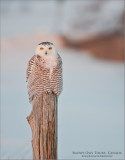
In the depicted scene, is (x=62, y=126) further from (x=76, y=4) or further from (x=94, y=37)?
(x=76, y=4)

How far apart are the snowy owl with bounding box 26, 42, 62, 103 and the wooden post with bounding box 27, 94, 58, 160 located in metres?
0.47

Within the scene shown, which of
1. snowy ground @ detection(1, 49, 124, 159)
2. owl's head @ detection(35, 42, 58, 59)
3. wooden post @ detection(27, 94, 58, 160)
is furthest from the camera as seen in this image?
snowy ground @ detection(1, 49, 124, 159)

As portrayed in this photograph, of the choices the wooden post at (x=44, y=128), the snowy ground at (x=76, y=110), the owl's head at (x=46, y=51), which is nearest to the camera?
the wooden post at (x=44, y=128)

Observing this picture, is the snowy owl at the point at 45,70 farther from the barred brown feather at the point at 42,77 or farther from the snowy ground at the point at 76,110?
the snowy ground at the point at 76,110

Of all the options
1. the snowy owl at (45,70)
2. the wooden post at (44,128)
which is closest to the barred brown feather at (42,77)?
the snowy owl at (45,70)

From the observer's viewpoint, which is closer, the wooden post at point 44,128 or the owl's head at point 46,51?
the wooden post at point 44,128

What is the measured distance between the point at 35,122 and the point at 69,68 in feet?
32.6

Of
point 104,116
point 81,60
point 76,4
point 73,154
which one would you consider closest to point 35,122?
point 73,154

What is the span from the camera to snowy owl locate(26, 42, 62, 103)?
3.40 metres

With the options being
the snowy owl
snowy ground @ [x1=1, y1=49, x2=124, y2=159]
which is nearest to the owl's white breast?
the snowy owl

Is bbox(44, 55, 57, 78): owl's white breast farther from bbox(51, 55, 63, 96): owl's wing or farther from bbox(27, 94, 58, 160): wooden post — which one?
bbox(27, 94, 58, 160): wooden post

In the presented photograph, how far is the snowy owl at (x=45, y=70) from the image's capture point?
3404 mm

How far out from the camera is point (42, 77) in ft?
11.3

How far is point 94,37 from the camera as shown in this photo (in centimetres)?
1650
